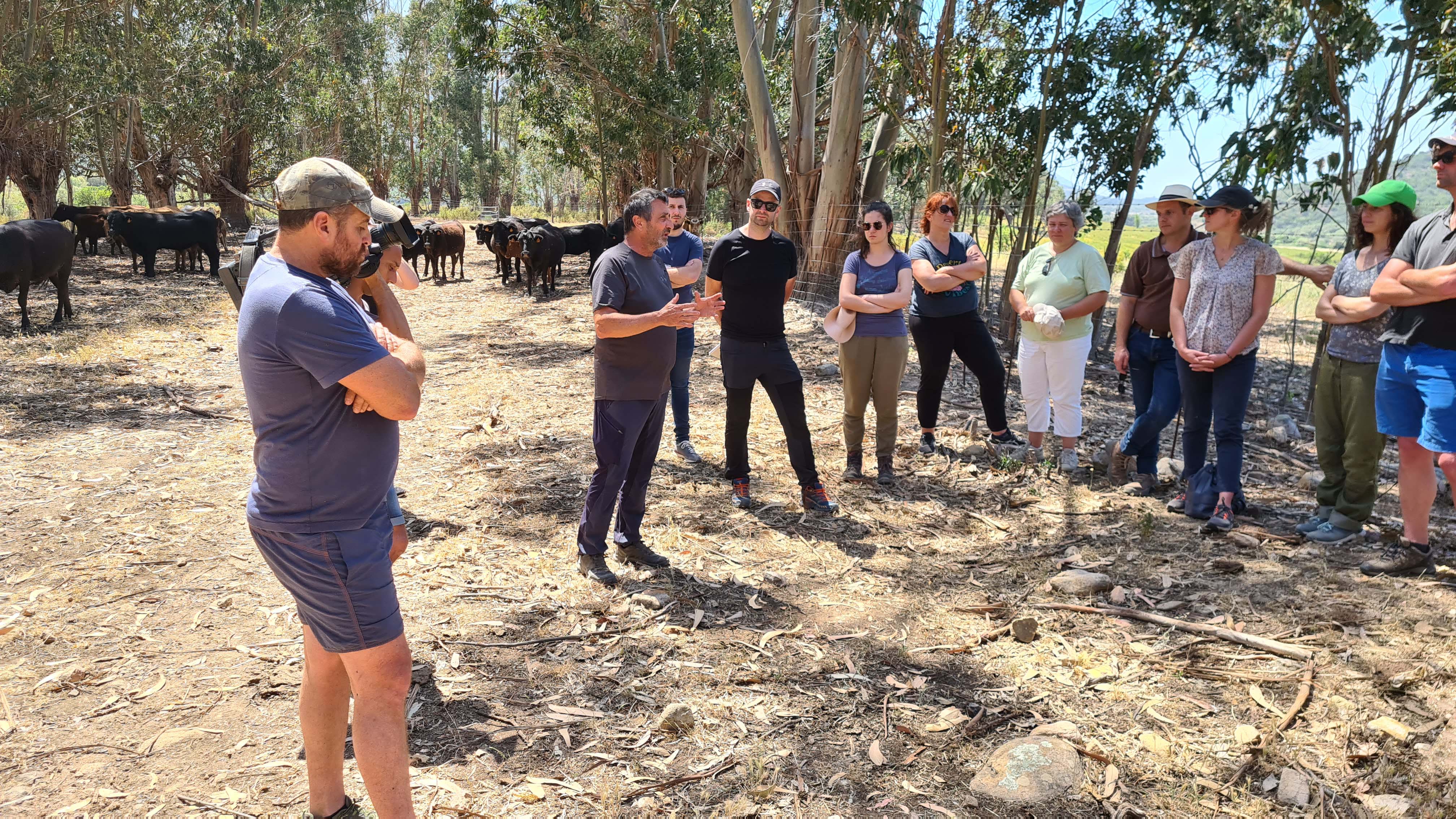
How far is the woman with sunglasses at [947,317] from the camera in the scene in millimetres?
6336

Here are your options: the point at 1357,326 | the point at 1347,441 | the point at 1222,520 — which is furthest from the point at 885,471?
the point at 1357,326

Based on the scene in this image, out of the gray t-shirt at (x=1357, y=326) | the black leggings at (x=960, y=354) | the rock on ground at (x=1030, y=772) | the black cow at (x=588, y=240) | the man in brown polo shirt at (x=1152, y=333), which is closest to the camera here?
the rock on ground at (x=1030, y=772)

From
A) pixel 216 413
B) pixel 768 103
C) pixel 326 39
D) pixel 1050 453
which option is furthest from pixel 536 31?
pixel 326 39

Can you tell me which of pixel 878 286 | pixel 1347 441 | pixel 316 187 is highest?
pixel 316 187

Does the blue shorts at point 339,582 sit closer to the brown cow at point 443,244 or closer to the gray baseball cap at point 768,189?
the gray baseball cap at point 768,189

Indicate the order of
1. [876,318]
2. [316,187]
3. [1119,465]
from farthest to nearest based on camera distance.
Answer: [1119,465] < [876,318] < [316,187]

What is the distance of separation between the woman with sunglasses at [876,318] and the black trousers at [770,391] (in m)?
0.66

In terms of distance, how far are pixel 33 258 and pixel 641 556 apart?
37.7 feet

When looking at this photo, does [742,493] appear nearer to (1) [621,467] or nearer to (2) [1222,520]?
(1) [621,467]

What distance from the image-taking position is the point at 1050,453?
723cm

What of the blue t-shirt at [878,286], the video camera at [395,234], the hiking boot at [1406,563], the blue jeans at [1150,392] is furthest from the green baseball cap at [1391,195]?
the video camera at [395,234]

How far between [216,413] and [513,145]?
51773 mm

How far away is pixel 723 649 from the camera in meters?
4.21

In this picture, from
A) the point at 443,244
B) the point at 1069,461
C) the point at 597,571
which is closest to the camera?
the point at 597,571
